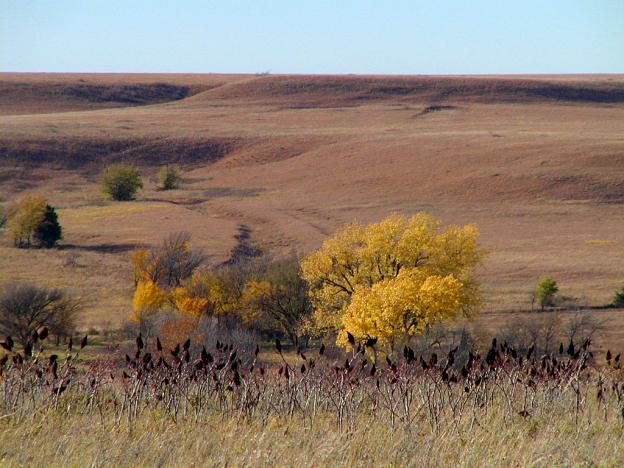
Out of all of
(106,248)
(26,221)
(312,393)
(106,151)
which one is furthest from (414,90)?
(312,393)

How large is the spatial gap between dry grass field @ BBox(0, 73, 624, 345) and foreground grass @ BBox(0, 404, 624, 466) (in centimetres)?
2424

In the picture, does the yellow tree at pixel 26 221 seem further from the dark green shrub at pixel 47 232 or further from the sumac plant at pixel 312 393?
the sumac plant at pixel 312 393

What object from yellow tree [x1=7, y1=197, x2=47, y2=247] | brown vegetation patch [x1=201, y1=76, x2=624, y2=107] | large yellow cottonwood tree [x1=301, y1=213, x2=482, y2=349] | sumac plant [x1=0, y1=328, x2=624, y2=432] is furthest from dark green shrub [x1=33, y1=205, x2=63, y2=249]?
brown vegetation patch [x1=201, y1=76, x2=624, y2=107]

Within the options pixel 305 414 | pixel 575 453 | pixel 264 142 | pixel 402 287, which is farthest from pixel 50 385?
pixel 264 142

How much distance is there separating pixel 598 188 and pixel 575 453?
65.1 meters

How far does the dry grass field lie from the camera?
43.3 m

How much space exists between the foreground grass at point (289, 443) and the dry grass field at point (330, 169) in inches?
954

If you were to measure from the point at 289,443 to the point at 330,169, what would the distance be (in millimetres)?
76146

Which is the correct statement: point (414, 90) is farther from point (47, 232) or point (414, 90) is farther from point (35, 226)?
point (35, 226)

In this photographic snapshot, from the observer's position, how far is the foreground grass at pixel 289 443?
505cm

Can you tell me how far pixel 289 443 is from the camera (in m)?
5.38

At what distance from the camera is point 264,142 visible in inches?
3772

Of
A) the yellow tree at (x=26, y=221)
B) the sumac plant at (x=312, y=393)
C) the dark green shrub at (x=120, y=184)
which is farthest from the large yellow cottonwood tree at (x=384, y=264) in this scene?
the dark green shrub at (x=120, y=184)

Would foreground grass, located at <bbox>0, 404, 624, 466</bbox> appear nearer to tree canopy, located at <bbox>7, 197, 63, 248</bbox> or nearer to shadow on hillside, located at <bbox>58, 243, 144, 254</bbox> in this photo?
shadow on hillside, located at <bbox>58, 243, 144, 254</bbox>
